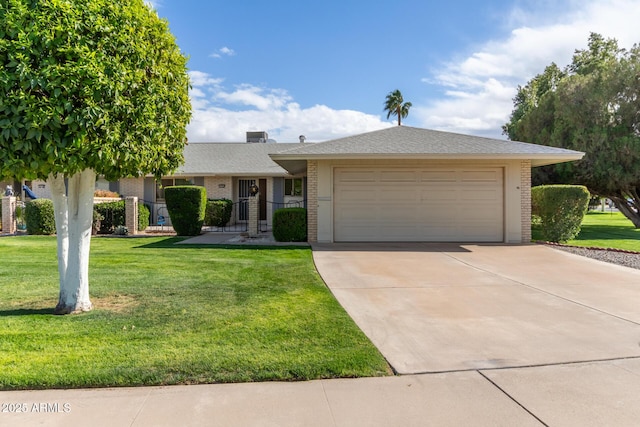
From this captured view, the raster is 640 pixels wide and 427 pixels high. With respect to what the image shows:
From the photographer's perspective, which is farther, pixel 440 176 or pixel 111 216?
pixel 111 216

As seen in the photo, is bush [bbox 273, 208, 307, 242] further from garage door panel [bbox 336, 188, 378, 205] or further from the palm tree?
the palm tree

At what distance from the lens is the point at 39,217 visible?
48.5 feet

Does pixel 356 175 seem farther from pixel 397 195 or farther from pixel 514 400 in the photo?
pixel 514 400

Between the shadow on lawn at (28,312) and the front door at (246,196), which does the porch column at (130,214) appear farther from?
the shadow on lawn at (28,312)

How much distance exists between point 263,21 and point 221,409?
1309 centimetres

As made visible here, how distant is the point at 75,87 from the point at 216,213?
14519 millimetres

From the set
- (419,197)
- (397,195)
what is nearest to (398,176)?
(397,195)

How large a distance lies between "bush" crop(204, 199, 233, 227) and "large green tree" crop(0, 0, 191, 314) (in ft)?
43.0

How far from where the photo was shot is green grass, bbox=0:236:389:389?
353 centimetres

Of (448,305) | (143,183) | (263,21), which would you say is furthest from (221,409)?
(143,183)

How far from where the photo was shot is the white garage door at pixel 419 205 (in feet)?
42.4

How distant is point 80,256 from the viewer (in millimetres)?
5270

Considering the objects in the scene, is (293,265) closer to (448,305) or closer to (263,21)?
(448,305)

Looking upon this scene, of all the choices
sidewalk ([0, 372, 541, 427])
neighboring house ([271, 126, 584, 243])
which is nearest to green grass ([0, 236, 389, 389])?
sidewalk ([0, 372, 541, 427])
